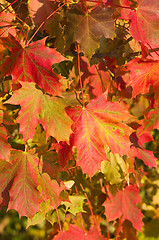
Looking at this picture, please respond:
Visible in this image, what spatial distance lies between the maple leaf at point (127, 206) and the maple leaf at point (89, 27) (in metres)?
0.84

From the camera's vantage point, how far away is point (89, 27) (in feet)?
3.65

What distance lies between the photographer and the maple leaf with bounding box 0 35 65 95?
1023 millimetres

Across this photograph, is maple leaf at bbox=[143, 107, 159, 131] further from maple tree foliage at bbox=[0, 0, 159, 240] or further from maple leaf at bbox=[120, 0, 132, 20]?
maple leaf at bbox=[120, 0, 132, 20]

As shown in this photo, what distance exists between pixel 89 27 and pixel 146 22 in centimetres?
24

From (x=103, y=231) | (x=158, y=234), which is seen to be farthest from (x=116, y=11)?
(x=158, y=234)

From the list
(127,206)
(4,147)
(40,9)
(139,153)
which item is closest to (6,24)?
(40,9)

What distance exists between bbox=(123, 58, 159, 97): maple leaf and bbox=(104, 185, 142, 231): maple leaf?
643 mm

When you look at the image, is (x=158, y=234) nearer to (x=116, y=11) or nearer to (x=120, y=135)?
(x=120, y=135)

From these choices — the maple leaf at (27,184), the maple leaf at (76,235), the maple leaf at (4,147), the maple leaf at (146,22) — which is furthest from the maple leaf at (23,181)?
the maple leaf at (146,22)

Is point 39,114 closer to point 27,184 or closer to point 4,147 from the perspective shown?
point 4,147

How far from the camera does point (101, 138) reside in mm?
1131

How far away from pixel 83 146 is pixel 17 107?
417 mm

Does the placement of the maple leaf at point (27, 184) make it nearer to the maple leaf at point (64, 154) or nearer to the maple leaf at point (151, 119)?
the maple leaf at point (64, 154)

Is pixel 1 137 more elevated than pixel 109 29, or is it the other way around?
pixel 109 29
